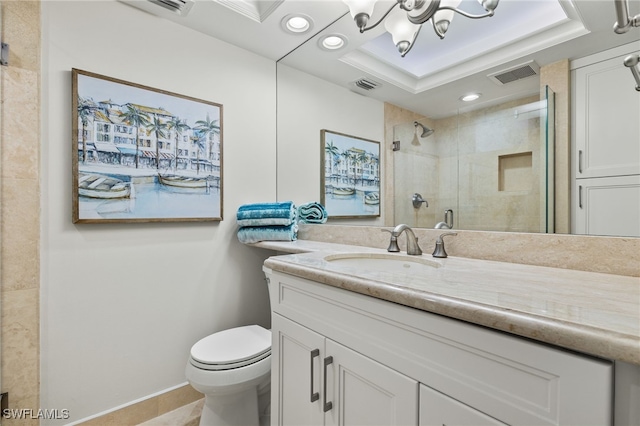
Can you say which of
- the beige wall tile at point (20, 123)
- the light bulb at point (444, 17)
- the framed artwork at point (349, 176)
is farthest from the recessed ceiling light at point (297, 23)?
the beige wall tile at point (20, 123)

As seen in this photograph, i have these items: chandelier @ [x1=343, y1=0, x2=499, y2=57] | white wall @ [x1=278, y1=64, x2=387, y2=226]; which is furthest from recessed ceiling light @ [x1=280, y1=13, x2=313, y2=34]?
chandelier @ [x1=343, y1=0, x2=499, y2=57]

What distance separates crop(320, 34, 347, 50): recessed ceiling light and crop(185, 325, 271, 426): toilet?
1.68m

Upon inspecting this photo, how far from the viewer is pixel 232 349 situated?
140 cm

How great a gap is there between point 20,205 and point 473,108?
75.3 inches

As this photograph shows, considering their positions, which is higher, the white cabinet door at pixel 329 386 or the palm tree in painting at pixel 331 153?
→ the palm tree in painting at pixel 331 153

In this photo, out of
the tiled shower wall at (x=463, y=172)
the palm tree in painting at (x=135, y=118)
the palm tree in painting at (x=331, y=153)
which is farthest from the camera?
the palm tree in painting at (x=331, y=153)

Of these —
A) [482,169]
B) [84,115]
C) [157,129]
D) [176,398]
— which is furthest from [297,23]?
[176,398]

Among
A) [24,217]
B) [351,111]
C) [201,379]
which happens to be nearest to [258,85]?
[351,111]

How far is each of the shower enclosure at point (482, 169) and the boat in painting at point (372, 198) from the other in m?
0.12

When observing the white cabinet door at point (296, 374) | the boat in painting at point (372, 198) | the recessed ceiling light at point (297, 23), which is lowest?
the white cabinet door at point (296, 374)

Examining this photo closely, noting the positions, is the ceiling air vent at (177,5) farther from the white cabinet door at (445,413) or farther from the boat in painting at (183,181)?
the white cabinet door at (445,413)

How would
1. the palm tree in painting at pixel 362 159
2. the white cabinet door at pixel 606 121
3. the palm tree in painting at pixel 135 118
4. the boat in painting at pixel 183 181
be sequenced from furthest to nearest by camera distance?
the palm tree in painting at pixel 362 159, the boat in painting at pixel 183 181, the palm tree in painting at pixel 135 118, the white cabinet door at pixel 606 121

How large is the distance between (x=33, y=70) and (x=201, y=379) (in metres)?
1.50

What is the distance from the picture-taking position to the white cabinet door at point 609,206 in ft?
2.73
